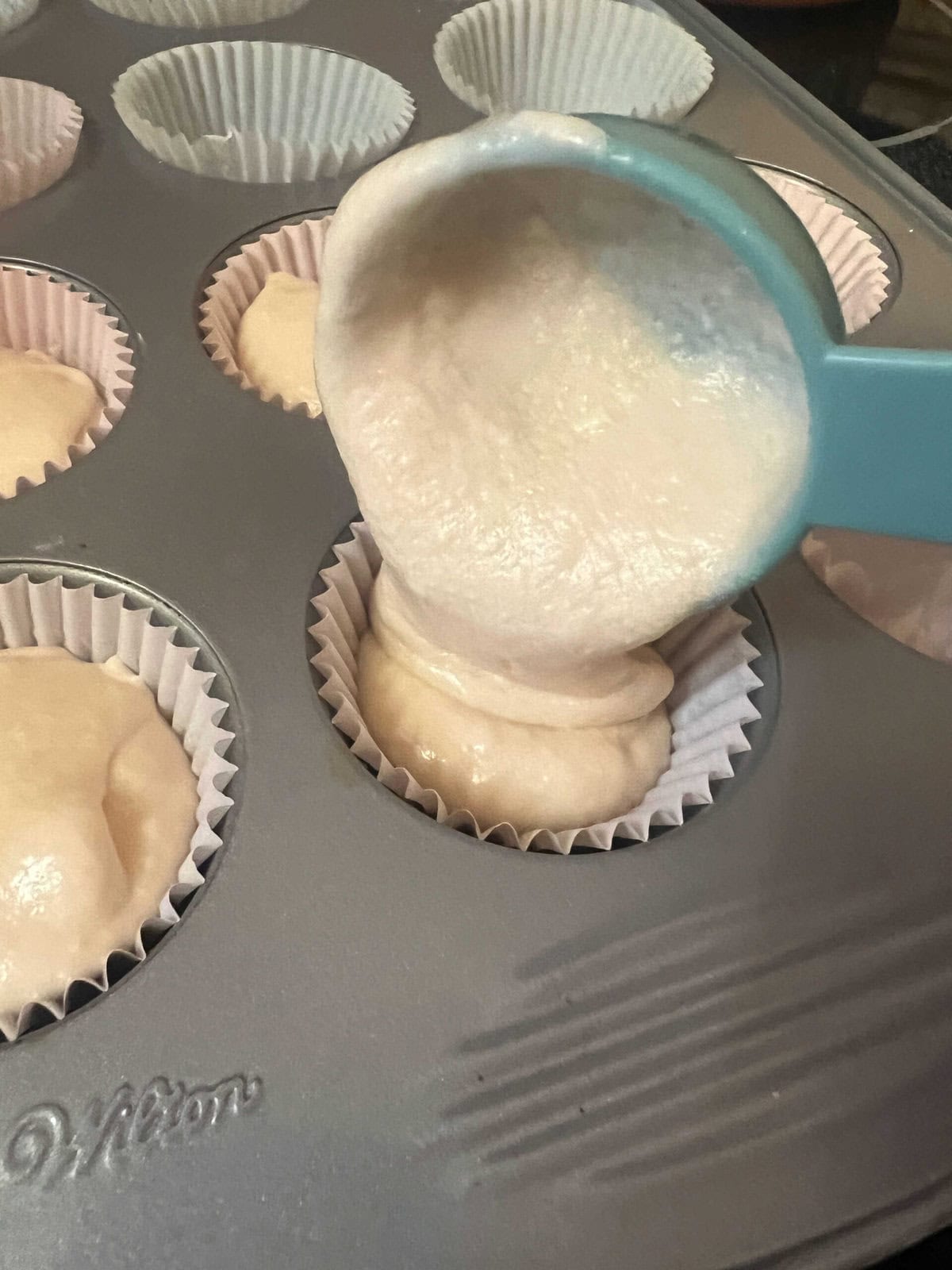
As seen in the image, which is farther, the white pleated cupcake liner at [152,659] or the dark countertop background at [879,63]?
the dark countertop background at [879,63]

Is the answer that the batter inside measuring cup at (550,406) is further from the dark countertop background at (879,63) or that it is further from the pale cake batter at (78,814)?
the dark countertop background at (879,63)

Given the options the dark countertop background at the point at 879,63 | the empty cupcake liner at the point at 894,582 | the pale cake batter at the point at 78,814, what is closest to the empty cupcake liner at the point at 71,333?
the pale cake batter at the point at 78,814

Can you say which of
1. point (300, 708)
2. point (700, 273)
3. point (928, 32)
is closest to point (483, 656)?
point (300, 708)

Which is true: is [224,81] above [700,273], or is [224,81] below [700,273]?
below

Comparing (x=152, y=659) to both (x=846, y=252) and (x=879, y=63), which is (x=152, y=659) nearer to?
(x=846, y=252)

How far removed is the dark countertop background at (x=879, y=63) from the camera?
1.61 meters

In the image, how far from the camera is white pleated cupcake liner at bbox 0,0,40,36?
1.51 meters

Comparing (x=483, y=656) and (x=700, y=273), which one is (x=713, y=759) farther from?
(x=700, y=273)

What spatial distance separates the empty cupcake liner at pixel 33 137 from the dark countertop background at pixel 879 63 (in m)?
1.14

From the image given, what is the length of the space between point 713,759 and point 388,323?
47 centimetres

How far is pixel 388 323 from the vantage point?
0.75 m

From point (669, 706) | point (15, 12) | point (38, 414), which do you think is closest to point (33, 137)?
point (15, 12)

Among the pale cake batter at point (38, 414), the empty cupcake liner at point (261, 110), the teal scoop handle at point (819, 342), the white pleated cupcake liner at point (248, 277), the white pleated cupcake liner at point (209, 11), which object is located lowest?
the pale cake batter at point (38, 414)

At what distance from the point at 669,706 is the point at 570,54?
3.93ft
